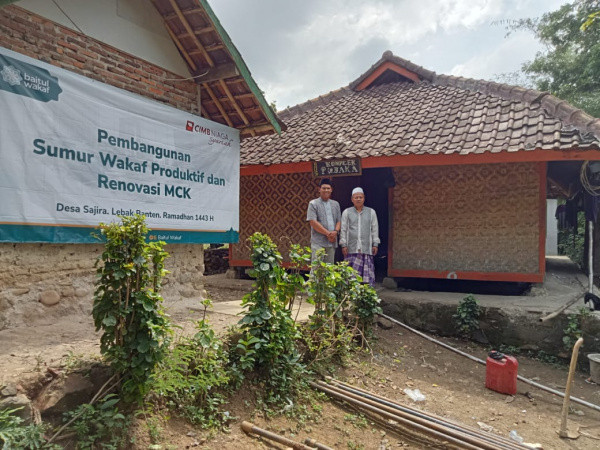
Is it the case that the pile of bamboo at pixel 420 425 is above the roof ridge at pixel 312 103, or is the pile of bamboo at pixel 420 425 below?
below

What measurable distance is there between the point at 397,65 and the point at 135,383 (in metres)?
9.03

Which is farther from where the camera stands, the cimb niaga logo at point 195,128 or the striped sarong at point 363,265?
the striped sarong at point 363,265

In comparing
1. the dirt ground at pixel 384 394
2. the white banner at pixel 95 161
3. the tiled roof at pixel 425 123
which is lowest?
the dirt ground at pixel 384 394

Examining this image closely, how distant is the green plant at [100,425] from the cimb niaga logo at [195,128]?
11.2ft

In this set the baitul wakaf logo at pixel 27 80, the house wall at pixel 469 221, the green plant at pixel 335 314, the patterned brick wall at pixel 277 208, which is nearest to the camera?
the baitul wakaf logo at pixel 27 80

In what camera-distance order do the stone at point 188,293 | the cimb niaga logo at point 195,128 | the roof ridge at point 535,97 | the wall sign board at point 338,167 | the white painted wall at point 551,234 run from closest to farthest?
1. the cimb niaga logo at point 195,128
2. the stone at point 188,293
3. the roof ridge at point 535,97
4. the wall sign board at point 338,167
5. the white painted wall at point 551,234

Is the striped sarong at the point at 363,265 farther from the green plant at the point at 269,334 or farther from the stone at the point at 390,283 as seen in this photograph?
the green plant at the point at 269,334

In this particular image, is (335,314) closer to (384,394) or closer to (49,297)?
(384,394)

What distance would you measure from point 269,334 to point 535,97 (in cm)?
640

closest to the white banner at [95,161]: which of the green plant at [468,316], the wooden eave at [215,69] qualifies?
the wooden eave at [215,69]

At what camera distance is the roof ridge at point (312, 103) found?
9.95m

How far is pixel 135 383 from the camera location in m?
2.61

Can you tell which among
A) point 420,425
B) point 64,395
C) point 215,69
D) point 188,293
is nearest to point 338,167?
point 215,69

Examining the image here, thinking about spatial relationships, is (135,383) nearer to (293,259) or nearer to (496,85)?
(293,259)
